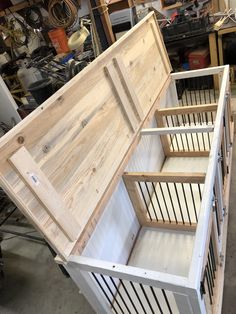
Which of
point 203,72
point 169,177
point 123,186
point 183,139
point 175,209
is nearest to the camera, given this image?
point 169,177

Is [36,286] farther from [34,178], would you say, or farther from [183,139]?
[183,139]

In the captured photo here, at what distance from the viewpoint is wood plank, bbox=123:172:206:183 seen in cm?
120

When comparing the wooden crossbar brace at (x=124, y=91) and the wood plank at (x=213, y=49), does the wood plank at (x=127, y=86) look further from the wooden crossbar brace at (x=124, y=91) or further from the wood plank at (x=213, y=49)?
the wood plank at (x=213, y=49)

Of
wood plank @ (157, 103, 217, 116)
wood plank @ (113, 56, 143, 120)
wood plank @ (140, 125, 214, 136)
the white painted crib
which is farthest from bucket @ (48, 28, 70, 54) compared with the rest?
wood plank @ (140, 125, 214, 136)

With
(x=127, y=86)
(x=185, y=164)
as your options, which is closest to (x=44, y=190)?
(x=127, y=86)

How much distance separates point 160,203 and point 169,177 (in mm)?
555

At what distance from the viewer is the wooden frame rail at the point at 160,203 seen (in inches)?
53.6

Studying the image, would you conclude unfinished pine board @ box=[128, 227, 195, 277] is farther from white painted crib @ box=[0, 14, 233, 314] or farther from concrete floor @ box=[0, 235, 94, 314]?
concrete floor @ box=[0, 235, 94, 314]

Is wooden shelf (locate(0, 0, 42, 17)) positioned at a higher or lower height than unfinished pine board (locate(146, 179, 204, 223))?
higher

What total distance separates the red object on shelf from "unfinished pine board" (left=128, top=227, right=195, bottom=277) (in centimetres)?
Result: 251

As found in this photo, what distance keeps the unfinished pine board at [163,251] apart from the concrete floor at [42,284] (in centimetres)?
29

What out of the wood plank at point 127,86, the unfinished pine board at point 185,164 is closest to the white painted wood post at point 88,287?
the wood plank at point 127,86

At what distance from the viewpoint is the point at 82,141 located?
3.58 feet

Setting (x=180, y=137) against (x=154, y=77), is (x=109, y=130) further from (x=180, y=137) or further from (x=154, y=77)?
(x=180, y=137)
